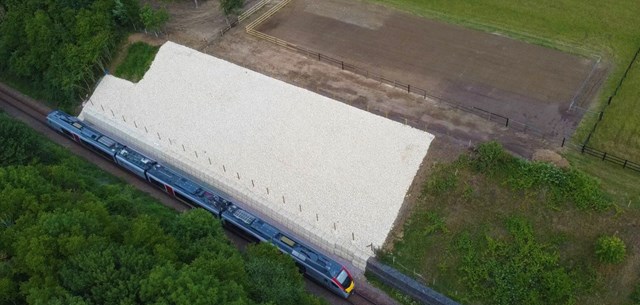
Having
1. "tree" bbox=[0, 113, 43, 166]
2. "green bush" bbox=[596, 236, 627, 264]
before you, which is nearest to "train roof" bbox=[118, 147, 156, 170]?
"tree" bbox=[0, 113, 43, 166]

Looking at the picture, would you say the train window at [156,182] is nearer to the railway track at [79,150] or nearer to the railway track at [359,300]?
the railway track at [79,150]

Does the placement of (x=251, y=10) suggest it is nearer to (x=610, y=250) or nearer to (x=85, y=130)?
(x=85, y=130)

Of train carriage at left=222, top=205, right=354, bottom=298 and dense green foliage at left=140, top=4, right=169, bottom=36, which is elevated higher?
dense green foliage at left=140, top=4, right=169, bottom=36

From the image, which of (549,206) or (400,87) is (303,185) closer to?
(400,87)

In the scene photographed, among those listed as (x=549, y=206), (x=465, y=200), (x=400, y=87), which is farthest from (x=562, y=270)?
(x=400, y=87)

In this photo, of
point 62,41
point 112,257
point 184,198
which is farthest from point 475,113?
point 62,41

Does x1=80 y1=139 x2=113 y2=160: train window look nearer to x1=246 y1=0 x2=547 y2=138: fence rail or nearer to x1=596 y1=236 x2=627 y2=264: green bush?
x1=246 y1=0 x2=547 y2=138: fence rail
